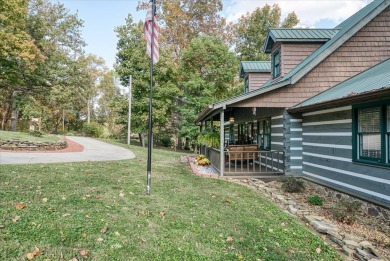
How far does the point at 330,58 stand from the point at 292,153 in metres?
3.95

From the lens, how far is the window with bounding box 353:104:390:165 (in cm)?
584

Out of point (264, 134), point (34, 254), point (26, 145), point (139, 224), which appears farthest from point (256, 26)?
point (34, 254)

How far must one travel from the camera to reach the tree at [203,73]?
21.4 meters

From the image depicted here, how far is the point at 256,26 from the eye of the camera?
30703 mm

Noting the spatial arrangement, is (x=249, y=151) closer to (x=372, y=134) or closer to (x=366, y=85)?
(x=372, y=134)

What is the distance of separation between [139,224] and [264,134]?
926cm

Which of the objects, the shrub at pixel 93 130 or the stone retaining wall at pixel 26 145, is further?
the shrub at pixel 93 130

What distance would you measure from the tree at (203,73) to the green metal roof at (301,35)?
9.70m

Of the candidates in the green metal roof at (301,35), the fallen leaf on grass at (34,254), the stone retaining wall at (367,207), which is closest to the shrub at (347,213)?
the stone retaining wall at (367,207)

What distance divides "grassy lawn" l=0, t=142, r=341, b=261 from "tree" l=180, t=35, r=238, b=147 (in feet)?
48.5

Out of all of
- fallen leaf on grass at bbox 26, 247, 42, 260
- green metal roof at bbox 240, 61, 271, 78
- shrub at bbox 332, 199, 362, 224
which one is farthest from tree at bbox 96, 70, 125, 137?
→ fallen leaf on grass at bbox 26, 247, 42, 260

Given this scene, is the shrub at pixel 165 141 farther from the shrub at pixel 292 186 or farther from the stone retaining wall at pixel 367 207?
the stone retaining wall at pixel 367 207

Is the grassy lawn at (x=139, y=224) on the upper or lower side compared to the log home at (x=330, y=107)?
lower

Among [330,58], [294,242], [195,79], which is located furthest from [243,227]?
[195,79]
